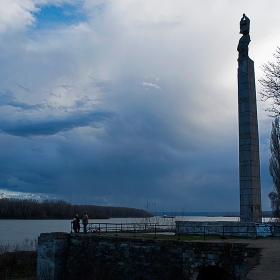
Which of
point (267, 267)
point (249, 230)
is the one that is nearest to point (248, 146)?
point (249, 230)

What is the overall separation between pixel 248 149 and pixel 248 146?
0.60 ft

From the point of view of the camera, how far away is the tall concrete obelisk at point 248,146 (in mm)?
22219

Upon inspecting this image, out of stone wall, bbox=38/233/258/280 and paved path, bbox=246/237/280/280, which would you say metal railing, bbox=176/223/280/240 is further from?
paved path, bbox=246/237/280/280

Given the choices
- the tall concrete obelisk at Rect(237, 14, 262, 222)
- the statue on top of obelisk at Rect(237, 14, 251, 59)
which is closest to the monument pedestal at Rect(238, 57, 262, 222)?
the tall concrete obelisk at Rect(237, 14, 262, 222)

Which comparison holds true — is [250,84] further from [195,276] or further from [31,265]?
[31,265]

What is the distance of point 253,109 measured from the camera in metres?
23.0

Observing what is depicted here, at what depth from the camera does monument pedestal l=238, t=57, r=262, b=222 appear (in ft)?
72.9

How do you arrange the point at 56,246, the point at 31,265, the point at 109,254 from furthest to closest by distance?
the point at 31,265 → the point at 56,246 → the point at 109,254

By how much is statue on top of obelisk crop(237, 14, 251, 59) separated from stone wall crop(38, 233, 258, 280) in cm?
1327

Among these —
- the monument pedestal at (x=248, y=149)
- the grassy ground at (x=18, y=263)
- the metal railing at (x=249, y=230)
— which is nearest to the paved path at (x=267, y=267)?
the metal railing at (x=249, y=230)

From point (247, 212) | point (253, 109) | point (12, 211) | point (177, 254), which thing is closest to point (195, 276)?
point (177, 254)

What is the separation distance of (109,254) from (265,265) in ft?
33.5

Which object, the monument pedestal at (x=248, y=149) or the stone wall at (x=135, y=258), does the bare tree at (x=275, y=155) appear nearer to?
the monument pedestal at (x=248, y=149)

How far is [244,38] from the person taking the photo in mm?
24188
